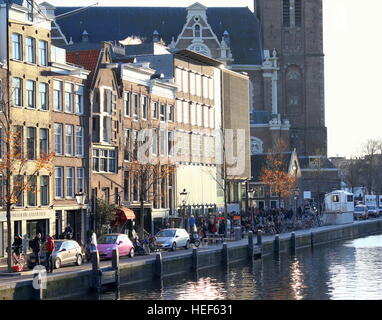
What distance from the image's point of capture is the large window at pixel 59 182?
68625 millimetres

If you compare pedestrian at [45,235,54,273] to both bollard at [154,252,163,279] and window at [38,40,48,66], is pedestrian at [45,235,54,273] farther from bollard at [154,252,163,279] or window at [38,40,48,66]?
window at [38,40,48,66]

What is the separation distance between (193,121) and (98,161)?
2333cm

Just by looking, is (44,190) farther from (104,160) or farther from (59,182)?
(104,160)

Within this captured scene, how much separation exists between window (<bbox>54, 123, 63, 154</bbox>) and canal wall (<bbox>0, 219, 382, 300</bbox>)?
35.8 feet

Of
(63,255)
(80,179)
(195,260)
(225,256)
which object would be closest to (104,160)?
(80,179)

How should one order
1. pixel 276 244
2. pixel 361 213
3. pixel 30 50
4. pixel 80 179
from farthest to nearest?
pixel 361 213
pixel 276 244
pixel 80 179
pixel 30 50

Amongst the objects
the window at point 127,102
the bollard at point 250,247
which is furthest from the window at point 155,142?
the bollard at point 250,247

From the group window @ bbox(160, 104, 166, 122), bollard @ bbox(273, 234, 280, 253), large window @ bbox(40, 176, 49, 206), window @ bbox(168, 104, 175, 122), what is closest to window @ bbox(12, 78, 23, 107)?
large window @ bbox(40, 176, 49, 206)

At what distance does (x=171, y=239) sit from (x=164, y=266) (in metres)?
11.0

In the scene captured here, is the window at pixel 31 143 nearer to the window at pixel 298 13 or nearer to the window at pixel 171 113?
the window at pixel 171 113

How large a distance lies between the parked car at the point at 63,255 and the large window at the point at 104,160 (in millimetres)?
19295

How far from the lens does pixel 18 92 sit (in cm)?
6425

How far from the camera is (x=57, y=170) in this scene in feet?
226

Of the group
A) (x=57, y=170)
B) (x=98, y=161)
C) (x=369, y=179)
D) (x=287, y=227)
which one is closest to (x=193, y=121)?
(x=287, y=227)
